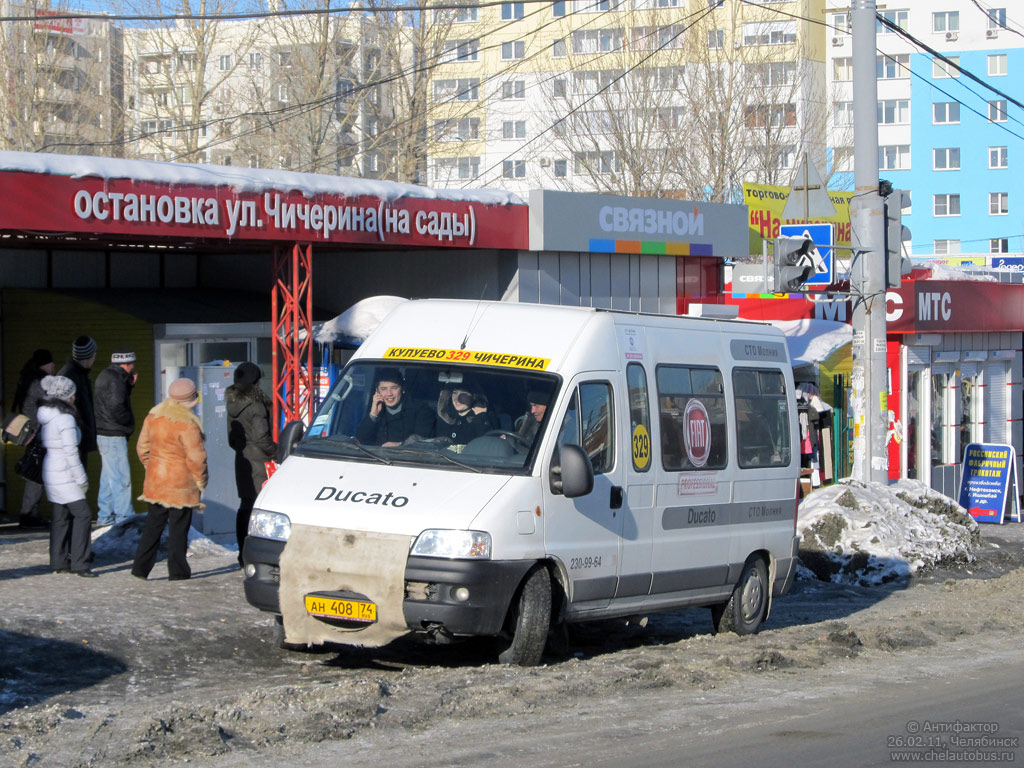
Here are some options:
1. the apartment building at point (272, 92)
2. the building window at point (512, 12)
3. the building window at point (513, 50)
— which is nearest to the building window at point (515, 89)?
the building window at point (513, 50)

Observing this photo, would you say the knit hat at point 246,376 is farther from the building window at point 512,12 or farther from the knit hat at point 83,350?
the building window at point 512,12

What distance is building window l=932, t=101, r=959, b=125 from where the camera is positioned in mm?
67000

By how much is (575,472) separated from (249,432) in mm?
4279

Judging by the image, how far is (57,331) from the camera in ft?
51.2

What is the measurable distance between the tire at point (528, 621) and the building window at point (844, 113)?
36.6 m

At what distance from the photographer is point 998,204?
66312mm

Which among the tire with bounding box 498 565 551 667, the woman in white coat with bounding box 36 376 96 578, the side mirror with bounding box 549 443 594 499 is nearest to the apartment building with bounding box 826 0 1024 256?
the woman in white coat with bounding box 36 376 96 578

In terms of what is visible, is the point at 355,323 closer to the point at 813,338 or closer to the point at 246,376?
the point at 246,376

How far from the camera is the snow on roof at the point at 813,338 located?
19203 mm

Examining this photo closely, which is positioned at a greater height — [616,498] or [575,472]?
[575,472]

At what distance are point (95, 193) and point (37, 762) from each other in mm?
6874

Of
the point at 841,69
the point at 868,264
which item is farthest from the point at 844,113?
the point at 868,264

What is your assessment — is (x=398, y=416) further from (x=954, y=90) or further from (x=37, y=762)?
(x=954, y=90)

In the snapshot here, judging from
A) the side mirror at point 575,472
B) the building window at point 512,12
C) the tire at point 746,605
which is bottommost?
the tire at point 746,605
